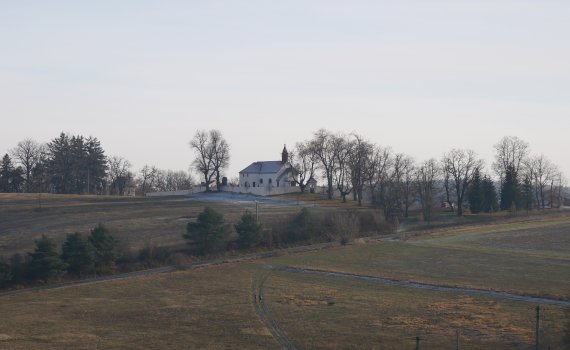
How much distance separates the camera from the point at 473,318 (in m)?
36.6

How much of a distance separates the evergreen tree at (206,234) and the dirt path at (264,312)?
10.0 m

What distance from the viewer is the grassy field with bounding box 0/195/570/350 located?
33000 mm

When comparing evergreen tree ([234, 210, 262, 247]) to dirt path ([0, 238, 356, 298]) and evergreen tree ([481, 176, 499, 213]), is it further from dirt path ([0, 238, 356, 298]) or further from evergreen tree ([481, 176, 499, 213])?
evergreen tree ([481, 176, 499, 213])

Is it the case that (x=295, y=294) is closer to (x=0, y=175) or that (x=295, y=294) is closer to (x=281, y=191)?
(x=281, y=191)

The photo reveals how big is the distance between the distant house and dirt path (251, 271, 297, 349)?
7219 centimetres

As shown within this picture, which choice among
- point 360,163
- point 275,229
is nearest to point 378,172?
point 360,163

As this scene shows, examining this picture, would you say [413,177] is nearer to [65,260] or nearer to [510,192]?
[510,192]

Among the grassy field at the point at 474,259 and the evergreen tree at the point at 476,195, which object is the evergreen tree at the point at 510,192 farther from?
the grassy field at the point at 474,259

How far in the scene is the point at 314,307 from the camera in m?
40.9

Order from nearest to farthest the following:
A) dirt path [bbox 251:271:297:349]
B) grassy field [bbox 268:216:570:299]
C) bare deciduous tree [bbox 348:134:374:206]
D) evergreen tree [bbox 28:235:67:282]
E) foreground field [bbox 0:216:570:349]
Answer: dirt path [bbox 251:271:297:349] < foreground field [bbox 0:216:570:349] < grassy field [bbox 268:216:570:299] < evergreen tree [bbox 28:235:67:282] < bare deciduous tree [bbox 348:134:374:206]

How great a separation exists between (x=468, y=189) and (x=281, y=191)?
34044 mm

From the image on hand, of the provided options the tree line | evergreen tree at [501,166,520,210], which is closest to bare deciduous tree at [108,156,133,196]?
the tree line

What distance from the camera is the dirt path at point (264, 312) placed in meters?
32.5

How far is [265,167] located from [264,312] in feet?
305
